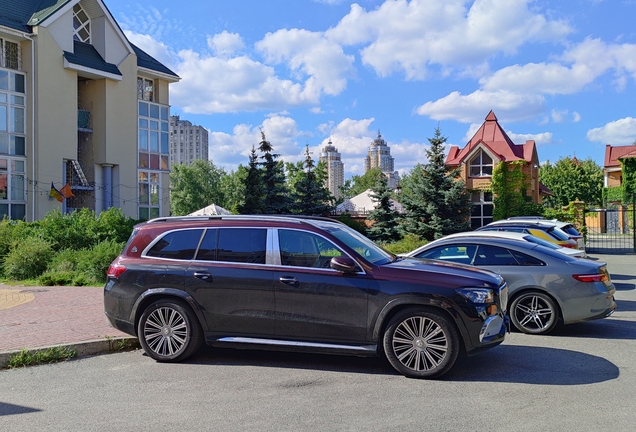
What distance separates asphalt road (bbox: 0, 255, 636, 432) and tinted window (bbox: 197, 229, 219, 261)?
129 centimetres

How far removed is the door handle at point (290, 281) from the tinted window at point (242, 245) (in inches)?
14.5

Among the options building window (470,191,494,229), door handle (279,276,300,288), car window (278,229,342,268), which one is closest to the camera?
door handle (279,276,300,288)

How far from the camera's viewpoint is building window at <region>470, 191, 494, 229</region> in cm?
3903

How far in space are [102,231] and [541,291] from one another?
571 inches

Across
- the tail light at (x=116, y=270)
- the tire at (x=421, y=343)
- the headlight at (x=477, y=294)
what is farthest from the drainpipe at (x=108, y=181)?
the headlight at (x=477, y=294)

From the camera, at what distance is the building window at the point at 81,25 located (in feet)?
117

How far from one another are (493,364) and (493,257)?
275cm

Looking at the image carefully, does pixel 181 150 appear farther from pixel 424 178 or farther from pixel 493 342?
pixel 493 342

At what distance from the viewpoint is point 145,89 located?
41.3 m

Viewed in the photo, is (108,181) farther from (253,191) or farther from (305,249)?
(305,249)

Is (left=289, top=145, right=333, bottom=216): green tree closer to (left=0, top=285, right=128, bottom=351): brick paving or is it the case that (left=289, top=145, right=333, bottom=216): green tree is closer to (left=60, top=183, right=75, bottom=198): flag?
(left=60, top=183, right=75, bottom=198): flag

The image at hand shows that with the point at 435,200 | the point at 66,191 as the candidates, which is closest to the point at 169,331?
the point at 435,200

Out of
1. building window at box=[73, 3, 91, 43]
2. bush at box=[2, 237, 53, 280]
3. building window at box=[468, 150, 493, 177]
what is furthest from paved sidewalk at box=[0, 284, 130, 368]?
building window at box=[468, 150, 493, 177]

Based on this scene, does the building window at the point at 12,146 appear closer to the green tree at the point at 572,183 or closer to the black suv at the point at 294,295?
the black suv at the point at 294,295
